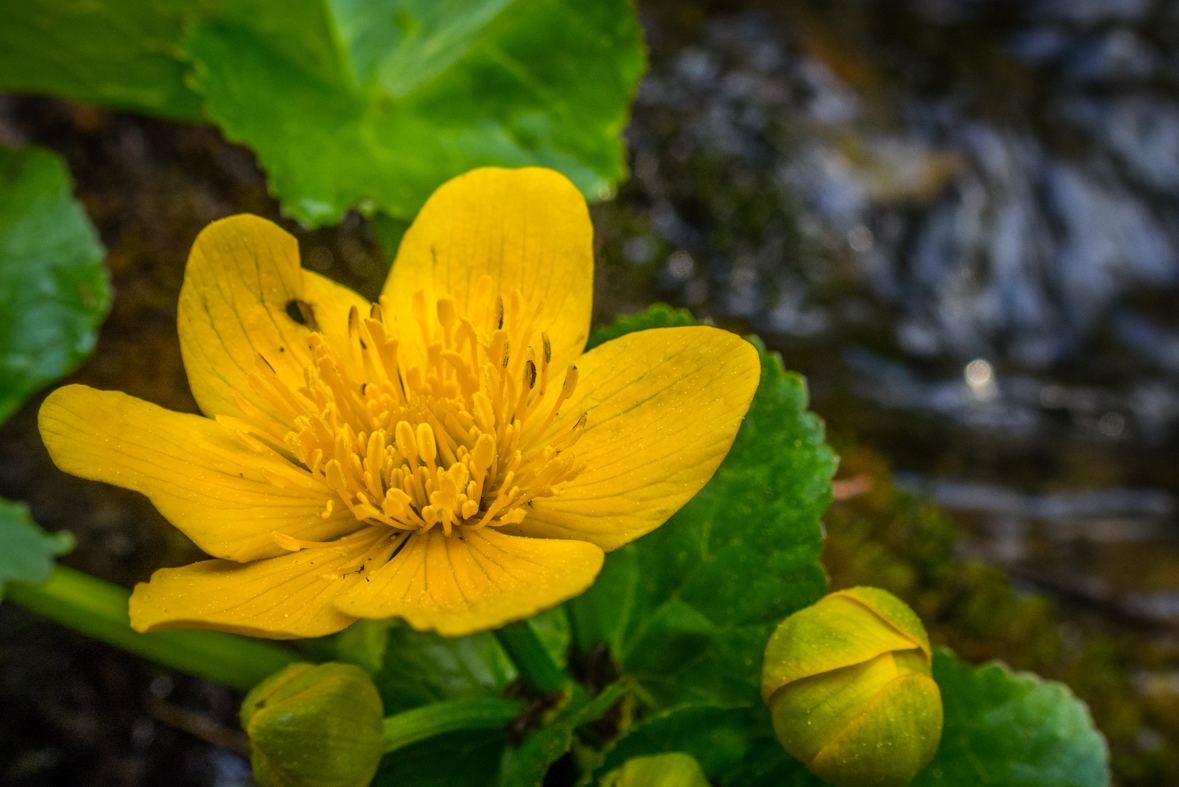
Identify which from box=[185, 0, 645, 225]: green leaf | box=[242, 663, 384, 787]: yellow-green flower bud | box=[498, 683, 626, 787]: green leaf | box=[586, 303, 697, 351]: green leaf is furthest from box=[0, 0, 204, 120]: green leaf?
box=[498, 683, 626, 787]: green leaf

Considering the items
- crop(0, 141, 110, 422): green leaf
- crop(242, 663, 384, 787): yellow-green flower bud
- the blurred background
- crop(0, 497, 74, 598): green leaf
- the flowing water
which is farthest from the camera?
the flowing water

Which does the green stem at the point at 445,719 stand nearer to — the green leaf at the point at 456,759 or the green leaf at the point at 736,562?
the green leaf at the point at 456,759

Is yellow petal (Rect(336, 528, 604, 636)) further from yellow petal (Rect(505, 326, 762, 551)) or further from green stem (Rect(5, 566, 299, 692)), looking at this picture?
green stem (Rect(5, 566, 299, 692))

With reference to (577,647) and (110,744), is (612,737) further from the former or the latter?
(110,744)

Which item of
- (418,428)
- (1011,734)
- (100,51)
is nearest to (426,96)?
(100,51)

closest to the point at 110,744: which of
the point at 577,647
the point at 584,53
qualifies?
the point at 577,647

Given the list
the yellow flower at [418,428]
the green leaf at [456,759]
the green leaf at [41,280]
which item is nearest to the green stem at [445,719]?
the green leaf at [456,759]
